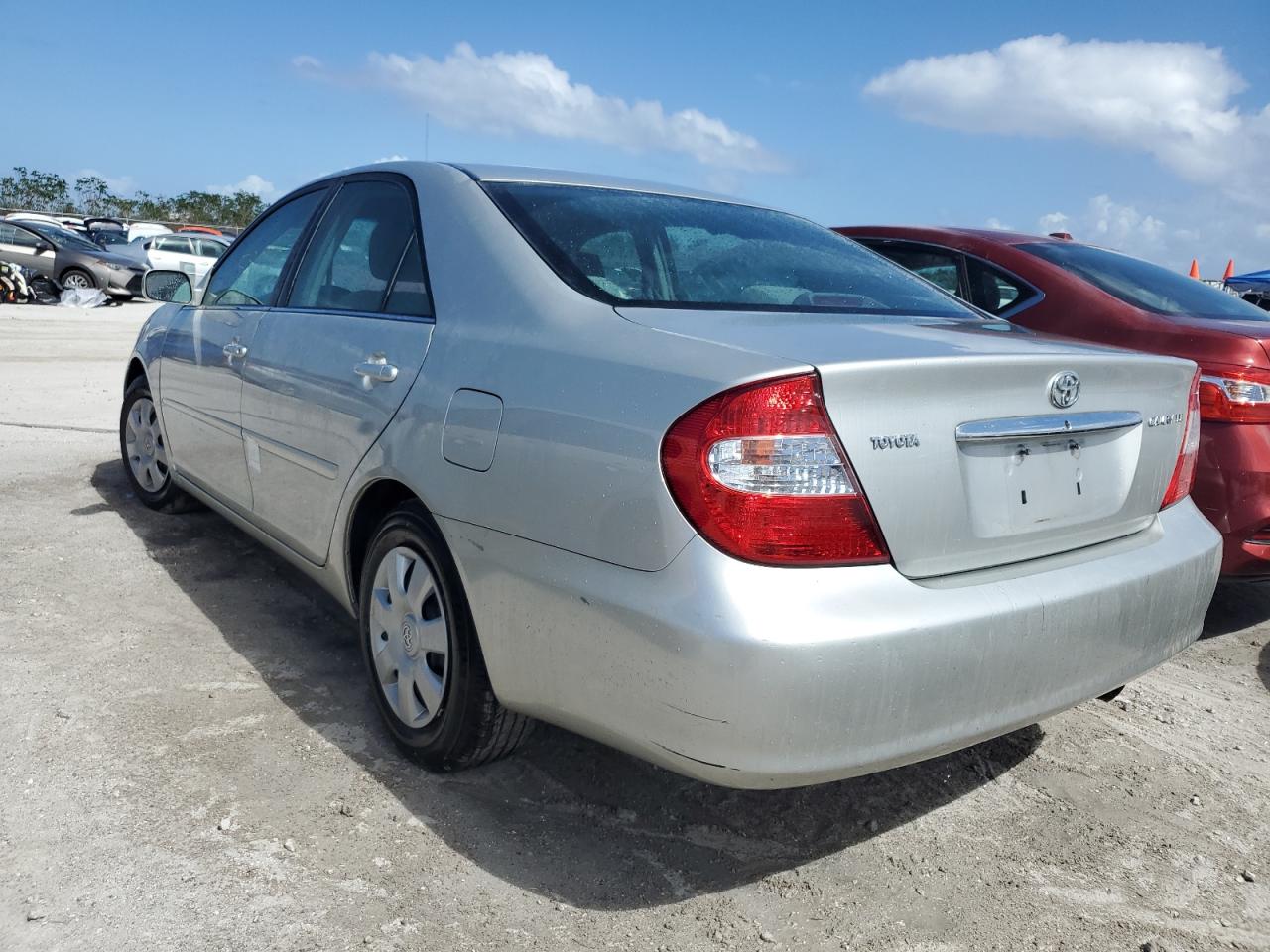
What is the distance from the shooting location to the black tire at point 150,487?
493 centimetres

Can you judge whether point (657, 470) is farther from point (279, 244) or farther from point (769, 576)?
point (279, 244)

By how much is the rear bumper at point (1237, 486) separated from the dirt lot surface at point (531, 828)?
0.49 metres

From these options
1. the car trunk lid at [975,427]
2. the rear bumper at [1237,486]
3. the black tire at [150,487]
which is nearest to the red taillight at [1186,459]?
the car trunk lid at [975,427]

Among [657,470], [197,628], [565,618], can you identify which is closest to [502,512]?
[565,618]

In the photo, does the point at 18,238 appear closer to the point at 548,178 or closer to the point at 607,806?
the point at 548,178

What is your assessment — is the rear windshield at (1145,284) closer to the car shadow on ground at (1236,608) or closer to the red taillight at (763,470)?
the car shadow on ground at (1236,608)

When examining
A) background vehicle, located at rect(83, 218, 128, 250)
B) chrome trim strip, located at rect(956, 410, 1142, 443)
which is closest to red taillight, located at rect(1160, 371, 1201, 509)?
chrome trim strip, located at rect(956, 410, 1142, 443)

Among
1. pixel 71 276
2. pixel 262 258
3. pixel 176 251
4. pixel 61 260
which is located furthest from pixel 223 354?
pixel 176 251

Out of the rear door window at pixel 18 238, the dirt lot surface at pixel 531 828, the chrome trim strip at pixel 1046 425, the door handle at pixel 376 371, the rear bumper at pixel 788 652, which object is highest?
the chrome trim strip at pixel 1046 425

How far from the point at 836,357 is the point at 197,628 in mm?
2619

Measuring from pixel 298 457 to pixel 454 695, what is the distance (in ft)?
3.50

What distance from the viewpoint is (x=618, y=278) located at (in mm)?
2531

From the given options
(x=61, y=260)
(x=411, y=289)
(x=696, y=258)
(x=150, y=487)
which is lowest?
(x=150, y=487)

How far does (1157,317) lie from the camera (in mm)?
4156
